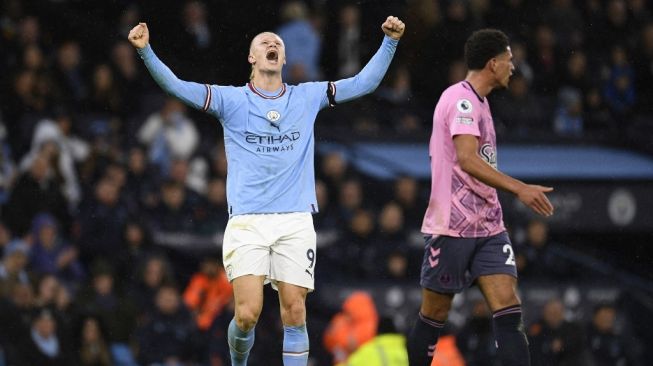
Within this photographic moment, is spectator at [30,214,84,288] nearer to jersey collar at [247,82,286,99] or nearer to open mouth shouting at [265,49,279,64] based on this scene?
jersey collar at [247,82,286,99]

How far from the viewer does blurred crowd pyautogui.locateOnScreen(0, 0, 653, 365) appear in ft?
48.3

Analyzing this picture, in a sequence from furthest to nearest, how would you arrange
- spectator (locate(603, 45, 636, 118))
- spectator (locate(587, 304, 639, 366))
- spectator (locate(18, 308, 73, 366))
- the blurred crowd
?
spectator (locate(603, 45, 636, 118)) → spectator (locate(587, 304, 639, 366)) → the blurred crowd → spectator (locate(18, 308, 73, 366))

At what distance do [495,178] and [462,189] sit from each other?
1.75 ft

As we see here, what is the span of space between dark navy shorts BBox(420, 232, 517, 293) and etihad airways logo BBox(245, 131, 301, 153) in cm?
117

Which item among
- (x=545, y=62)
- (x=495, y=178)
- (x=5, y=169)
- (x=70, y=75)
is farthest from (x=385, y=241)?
(x=495, y=178)

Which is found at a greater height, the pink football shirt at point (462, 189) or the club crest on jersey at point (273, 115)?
the club crest on jersey at point (273, 115)

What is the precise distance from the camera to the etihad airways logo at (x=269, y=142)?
9570mm

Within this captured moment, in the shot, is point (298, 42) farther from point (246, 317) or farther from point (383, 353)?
point (246, 317)

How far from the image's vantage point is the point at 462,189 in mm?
9422

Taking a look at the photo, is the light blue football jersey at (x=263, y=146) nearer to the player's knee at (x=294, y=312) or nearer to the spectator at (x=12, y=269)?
the player's knee at (x=294, y=312)

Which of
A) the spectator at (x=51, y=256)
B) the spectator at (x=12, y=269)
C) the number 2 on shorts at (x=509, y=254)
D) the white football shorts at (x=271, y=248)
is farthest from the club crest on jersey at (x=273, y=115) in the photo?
the spectator at (x=51, y=256)

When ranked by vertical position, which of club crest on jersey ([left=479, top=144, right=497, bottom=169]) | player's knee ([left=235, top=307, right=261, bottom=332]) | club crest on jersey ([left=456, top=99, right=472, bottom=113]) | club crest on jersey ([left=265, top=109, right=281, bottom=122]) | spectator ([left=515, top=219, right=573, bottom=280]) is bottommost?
spectator ([left=515, top=219, right=573, bottom=280])

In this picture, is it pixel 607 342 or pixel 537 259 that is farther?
pixel 537 259

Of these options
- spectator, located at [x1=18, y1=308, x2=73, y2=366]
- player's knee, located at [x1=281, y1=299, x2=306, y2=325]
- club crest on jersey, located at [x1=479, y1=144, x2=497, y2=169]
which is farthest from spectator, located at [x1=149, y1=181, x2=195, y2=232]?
club crest on jersey, located at [x1=479, y1=144, x2=497, y2=169]
